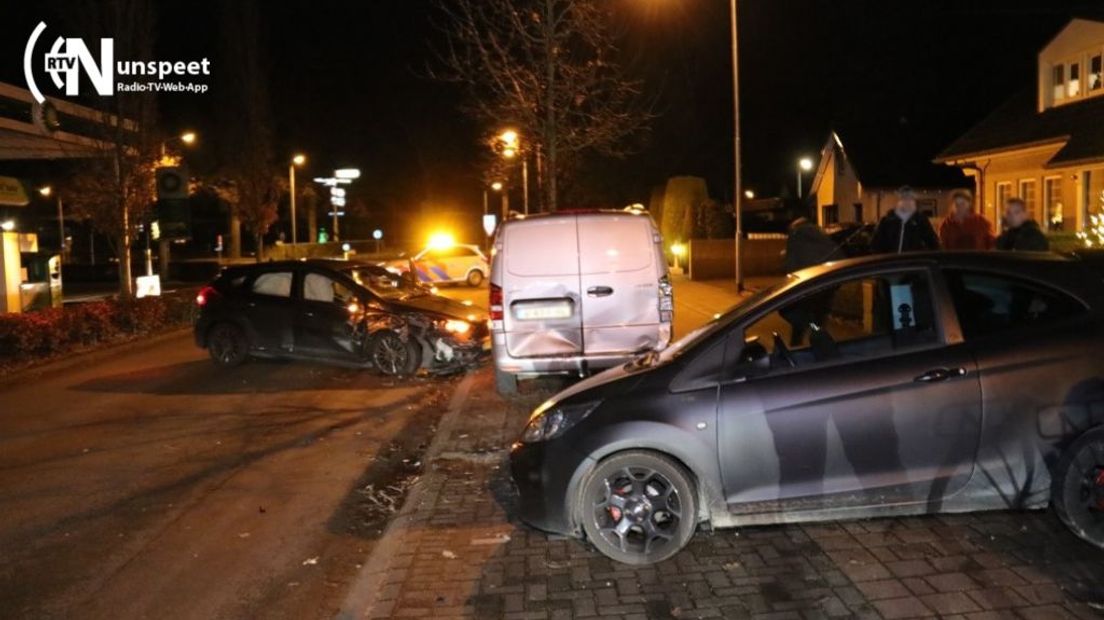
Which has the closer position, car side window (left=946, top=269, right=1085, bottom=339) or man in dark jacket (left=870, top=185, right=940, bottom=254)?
car side window (left=946, top=269, right=1085, bottom=339)

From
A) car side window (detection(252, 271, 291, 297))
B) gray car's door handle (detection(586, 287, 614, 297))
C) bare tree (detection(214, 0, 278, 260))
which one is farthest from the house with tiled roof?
bare tree (detection(214, 0, 278, 260))

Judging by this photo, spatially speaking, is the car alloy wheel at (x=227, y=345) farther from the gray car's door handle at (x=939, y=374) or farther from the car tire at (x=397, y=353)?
the gray car's door handle at (x=939, y=374)

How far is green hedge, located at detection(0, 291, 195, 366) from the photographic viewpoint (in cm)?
1462

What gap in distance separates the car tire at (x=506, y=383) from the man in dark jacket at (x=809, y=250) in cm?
311

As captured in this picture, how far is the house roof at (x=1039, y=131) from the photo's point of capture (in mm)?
21709

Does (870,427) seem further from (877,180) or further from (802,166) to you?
(802,166)

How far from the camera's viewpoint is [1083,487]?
5.33 meters

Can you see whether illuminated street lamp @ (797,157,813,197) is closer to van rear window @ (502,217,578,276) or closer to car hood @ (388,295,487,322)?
car hood @ (388,295,487,322)

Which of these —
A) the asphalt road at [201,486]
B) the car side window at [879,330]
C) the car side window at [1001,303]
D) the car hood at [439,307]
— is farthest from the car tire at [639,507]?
the car hood at [439,307]

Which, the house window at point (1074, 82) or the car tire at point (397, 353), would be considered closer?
the car tire at point (397, 353)

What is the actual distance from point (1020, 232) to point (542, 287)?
434 centimetres

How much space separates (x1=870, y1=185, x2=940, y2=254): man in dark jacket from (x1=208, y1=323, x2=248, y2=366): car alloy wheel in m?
8.76

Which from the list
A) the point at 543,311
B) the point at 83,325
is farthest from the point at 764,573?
the point at 83,325

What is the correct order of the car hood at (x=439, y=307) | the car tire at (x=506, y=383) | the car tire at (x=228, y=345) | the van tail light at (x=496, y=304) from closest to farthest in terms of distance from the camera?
the van tail light at (x=496, y=304) < the car tire at (x=506, y=383) < the car hood at (x=439, y=307) < the car tire at (x=228, y=345)
